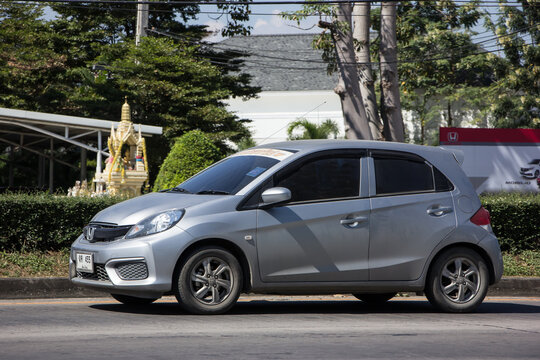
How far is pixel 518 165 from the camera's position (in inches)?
706

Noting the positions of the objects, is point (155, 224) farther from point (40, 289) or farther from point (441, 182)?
point (441, 182)

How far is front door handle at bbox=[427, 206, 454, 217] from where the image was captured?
8.81 m

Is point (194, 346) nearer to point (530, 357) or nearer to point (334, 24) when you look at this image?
point (530, 357)

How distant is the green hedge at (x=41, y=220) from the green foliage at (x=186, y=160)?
4.45 meters

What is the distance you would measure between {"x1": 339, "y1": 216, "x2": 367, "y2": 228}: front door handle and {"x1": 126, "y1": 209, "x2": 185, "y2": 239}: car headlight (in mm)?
1686

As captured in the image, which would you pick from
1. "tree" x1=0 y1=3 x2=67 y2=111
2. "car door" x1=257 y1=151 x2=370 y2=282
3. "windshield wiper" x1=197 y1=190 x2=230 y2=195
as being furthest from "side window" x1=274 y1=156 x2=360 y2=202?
"tree" x1=0 y1=3 x2=67 y2=111

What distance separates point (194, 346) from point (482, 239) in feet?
13.2

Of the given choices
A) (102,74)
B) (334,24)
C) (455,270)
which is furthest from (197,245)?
(102,74)

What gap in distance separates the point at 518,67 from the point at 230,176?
111 ft

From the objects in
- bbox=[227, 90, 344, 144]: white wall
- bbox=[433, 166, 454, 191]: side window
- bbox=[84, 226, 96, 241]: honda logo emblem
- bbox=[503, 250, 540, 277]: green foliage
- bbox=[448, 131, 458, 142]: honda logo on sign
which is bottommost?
bbox=[503, 250, 540, 277]: green foliage

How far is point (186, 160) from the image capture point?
1625 cm

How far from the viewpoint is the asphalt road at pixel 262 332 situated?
6.07 meters

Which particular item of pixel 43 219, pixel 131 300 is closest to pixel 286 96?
pixel 43 219

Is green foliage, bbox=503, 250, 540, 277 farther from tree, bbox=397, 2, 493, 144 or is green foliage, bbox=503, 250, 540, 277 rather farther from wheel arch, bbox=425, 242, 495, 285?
tree, bbox=397, 2, 493, 144
